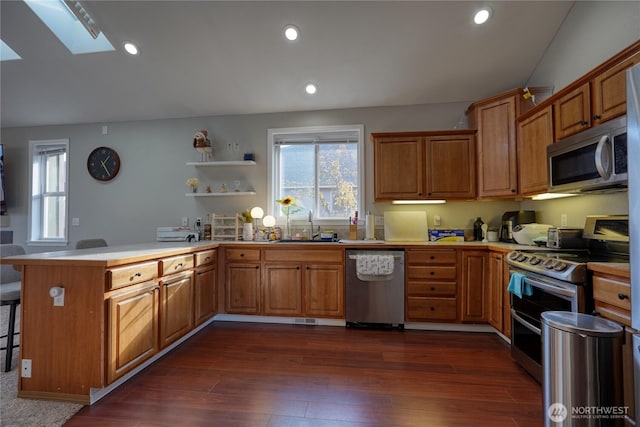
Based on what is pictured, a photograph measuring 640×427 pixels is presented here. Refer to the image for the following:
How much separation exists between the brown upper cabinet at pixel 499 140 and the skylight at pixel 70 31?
4.12 metres

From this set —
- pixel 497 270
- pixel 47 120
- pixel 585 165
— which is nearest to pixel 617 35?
Result: pixel 585 165

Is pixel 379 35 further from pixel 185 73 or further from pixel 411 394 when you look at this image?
pixel 411 394

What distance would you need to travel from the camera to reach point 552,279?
185 centimetres

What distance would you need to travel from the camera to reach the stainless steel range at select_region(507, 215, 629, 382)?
1.69m

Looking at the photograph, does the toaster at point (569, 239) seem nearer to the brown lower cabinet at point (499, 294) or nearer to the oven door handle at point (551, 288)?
the brown lower cabinet at point (499, 294)

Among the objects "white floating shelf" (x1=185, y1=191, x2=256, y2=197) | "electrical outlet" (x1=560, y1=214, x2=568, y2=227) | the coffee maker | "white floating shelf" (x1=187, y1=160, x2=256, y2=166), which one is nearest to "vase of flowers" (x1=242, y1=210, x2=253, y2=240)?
"white floating shelf" (x1=185, y1=191, x2=256, y2=197)

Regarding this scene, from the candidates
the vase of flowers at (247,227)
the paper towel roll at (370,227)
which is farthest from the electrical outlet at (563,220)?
the vase of flowers at (247,227)

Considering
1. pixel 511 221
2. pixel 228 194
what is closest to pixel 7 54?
pixel 228 194

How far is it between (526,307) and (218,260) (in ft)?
9.59

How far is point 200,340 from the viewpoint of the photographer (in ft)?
8.95

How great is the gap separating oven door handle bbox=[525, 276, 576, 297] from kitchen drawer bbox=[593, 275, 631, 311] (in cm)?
11

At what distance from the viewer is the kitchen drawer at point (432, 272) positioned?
115 inches

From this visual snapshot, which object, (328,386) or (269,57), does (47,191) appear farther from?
(328,386)

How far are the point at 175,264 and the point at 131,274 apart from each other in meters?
0.50
